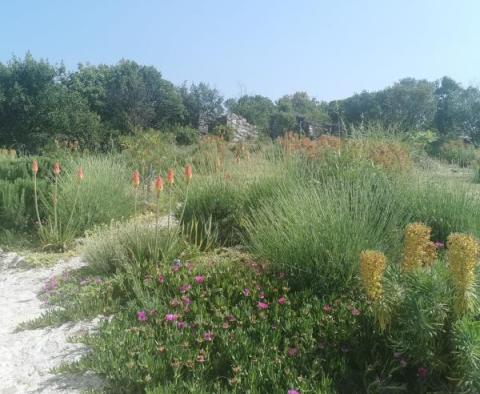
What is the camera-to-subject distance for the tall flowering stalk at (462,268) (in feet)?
6.56

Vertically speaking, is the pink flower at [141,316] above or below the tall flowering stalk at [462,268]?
below

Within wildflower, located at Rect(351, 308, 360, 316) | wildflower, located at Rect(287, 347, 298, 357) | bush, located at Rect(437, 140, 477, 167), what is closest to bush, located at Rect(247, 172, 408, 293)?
wildflower, located at Rect(351, 308, 360, 316)

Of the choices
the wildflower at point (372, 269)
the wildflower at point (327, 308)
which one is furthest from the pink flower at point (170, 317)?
the wildflower at point (372, 269)

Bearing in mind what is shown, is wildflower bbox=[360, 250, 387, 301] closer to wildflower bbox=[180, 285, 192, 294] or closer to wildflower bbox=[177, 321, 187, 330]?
wildflower bbox=[177, 321, 187, 330]

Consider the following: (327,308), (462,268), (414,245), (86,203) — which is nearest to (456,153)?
(86,203)

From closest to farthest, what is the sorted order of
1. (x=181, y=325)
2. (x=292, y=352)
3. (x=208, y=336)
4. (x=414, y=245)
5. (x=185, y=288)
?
(x=414, y=245) < (x=292, y=352) < (x=208, y=336) < (x=181, y=325) < (x=185, y=288)

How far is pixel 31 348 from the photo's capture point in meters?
2.96

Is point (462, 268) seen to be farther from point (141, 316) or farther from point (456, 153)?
point (456, 153)

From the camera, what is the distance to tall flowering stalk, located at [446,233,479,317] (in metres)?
2.00

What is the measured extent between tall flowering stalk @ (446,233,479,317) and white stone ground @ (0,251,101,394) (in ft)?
6.28

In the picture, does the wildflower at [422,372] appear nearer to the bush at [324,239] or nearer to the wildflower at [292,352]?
the wildflower at [292,352]

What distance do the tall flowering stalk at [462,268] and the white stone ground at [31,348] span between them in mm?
1913

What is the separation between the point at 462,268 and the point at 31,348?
266 cm

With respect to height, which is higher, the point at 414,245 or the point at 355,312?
the point at 414,245
